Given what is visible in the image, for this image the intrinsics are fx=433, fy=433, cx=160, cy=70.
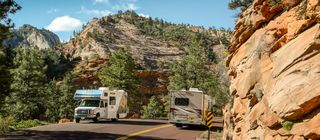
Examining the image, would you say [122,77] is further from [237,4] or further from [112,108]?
[237,4]

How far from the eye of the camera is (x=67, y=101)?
74188 millimetres

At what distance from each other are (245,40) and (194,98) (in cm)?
1691

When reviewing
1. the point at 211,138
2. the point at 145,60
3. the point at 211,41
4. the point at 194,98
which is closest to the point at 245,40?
the point at 211,138

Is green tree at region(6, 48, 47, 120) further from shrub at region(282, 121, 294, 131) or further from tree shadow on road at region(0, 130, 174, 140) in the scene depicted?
shrub at region(282, 121, 294, 131)

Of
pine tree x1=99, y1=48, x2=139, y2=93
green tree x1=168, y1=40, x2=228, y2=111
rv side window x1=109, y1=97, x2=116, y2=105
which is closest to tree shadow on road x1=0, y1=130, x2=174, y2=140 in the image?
rv side window x1=109, y1=97, x2=116, y2=105

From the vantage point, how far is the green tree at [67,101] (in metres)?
72.2

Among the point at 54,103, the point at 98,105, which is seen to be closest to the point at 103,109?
the point at 98,105

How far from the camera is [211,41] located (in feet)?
518

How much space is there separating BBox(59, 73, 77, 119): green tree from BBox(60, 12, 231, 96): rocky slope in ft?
79.6

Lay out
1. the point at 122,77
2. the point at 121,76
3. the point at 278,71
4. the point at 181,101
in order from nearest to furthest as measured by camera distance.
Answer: the point at 278,71, the point at 181,101, the point at 121,76, the point at 122,77

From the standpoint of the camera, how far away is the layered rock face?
10070 millimetres

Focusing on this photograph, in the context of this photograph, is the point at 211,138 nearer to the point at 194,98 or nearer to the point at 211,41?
the point at 194,98

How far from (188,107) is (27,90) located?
2433 centimetres

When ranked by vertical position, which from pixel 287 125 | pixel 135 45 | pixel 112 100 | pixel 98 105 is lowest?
pixel 287 125
